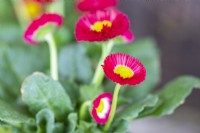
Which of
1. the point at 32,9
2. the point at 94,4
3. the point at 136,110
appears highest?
the point at 32,9

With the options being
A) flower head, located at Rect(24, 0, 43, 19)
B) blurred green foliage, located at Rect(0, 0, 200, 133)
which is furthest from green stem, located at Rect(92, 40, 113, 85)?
flower head, located at Rect(24, 0, 43, 19)

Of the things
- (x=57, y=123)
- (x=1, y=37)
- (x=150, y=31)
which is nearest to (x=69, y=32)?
(x=1, y=37)

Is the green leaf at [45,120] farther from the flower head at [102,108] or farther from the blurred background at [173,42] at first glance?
the blurred background at [173,42]

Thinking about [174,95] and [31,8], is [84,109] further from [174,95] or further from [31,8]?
[31,8]

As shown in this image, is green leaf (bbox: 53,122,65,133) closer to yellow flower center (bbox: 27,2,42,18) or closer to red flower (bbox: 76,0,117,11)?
red flower (bbox: 76,0,117,11)

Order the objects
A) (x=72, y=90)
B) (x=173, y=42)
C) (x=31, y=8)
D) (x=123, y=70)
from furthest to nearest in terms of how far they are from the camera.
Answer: (x=173, y=42) → (x=31, y=8) → (x=72, y=90) → (x=123, y=70)

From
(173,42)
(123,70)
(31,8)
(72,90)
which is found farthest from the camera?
(173,42)

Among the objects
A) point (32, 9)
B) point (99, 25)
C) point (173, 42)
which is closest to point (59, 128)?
point (99, 25)
